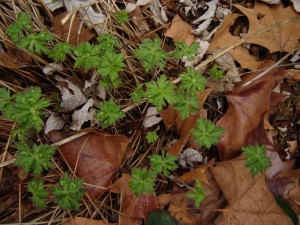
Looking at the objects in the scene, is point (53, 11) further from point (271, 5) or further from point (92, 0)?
point (271, 5)

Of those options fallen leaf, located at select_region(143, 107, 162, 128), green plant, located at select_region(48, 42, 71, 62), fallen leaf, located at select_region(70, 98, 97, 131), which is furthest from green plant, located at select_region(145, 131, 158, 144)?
green plant, located at select_region(48, 42, 71, 62)

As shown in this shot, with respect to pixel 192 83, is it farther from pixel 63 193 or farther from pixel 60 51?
pixel 63 193

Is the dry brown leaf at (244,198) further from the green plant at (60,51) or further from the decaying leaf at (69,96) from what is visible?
the green plant at (60,51)

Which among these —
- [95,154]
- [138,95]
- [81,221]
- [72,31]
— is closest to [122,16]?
[72,31]

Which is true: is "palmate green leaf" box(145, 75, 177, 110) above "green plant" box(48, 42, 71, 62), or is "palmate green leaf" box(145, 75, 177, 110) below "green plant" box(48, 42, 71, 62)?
below

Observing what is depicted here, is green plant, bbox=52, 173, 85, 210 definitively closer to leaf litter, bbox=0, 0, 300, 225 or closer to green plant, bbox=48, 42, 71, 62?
leaf litter, bbox=0, 0, 300, 225

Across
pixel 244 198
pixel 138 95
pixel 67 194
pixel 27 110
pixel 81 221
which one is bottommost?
pixel 244 198
